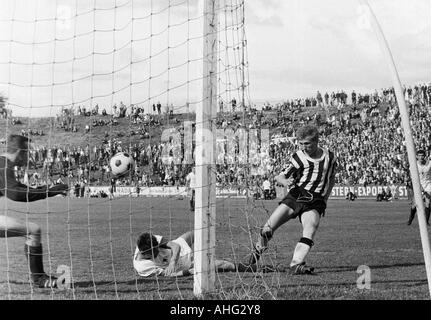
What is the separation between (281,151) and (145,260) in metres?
32.7

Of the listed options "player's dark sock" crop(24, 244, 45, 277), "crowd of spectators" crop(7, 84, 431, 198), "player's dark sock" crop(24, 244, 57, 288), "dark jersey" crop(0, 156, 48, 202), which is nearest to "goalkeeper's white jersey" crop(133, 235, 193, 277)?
"player's dark sock" crop(24, 244, 57, 288)

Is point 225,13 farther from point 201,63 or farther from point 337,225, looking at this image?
point 337,225

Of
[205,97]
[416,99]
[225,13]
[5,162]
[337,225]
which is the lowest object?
[337,225]

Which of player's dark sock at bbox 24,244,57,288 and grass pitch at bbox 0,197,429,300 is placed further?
player's dark sock at bbox 24,244,57,288

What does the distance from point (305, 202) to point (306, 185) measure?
0.23 m

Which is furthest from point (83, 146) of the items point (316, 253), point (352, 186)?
point (316, 253)

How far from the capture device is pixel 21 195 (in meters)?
6.55

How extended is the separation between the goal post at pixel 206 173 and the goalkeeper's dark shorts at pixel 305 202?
2.22 meters

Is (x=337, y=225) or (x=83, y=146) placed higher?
(x=83, y=146)

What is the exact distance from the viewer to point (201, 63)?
570 cm

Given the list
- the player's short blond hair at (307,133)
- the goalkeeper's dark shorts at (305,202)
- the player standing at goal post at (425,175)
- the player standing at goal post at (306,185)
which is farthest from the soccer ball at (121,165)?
the player standing at goal post at (425,175)

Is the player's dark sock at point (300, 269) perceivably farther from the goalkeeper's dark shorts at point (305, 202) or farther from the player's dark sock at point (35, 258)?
the player's dark sock at point (35, 258)

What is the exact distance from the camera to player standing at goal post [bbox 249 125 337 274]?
7500 millimetres

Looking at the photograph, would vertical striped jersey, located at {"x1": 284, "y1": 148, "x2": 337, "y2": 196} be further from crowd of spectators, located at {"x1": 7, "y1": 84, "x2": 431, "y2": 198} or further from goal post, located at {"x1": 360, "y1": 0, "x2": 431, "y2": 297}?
crowd of spectators, located at {"x1": 7, "y1": 84, "x2": 431, "y2": 198}
